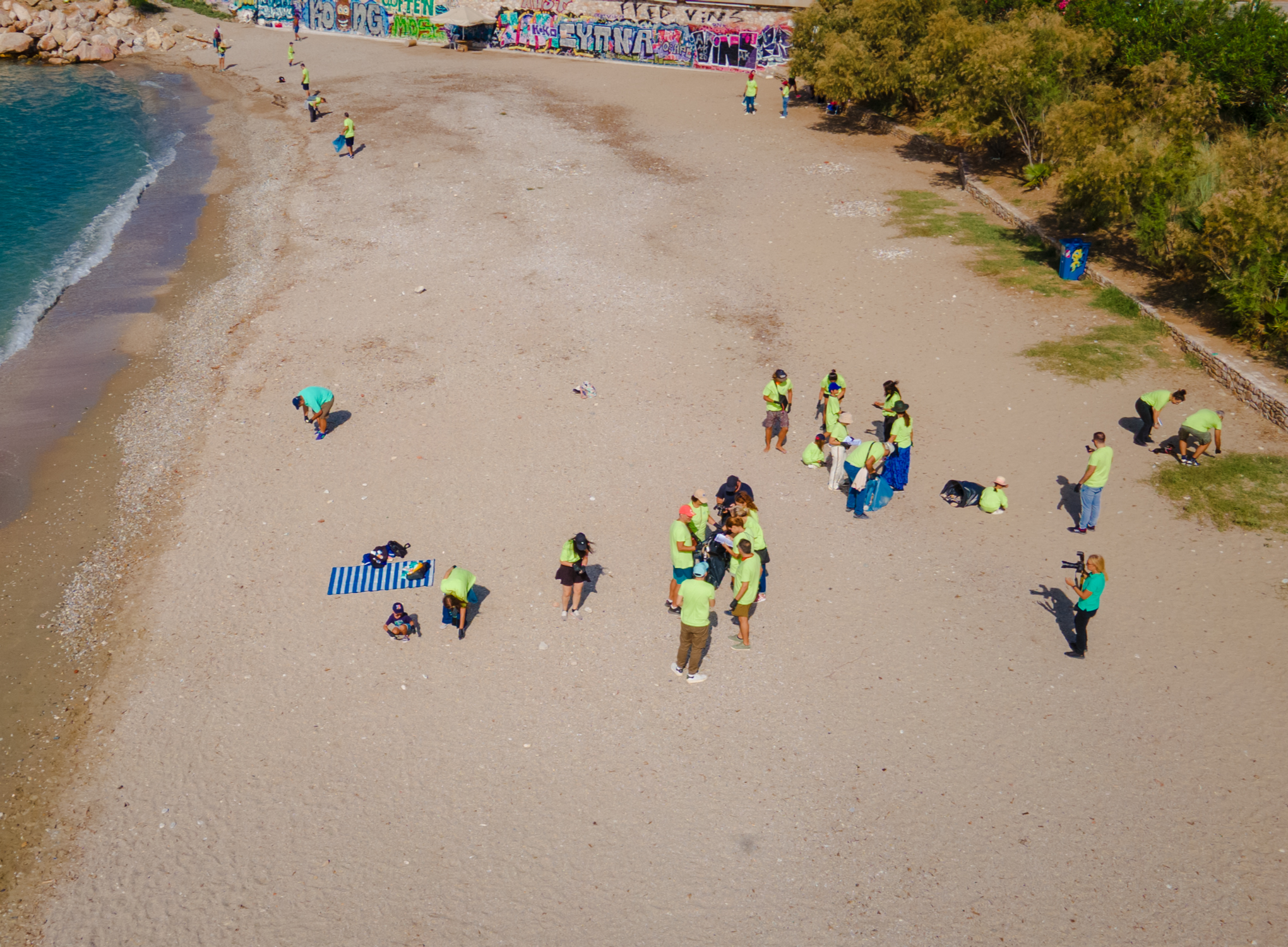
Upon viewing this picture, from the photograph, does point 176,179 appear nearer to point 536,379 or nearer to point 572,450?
point 536,379

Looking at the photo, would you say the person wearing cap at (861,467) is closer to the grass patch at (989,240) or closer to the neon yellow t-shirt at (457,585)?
the neon yellow t-shirt at (457,585)

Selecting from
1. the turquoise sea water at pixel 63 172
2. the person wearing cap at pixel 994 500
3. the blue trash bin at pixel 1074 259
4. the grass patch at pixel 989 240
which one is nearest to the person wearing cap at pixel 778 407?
the person wearing cap at pixel 994 500

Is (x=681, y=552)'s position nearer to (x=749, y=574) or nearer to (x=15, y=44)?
(x=749, y=574)

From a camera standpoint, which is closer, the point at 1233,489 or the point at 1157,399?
the point at 1233,489

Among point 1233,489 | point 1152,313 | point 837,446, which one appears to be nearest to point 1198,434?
point 1233,489

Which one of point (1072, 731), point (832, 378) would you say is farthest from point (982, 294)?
point (1072, 731)
